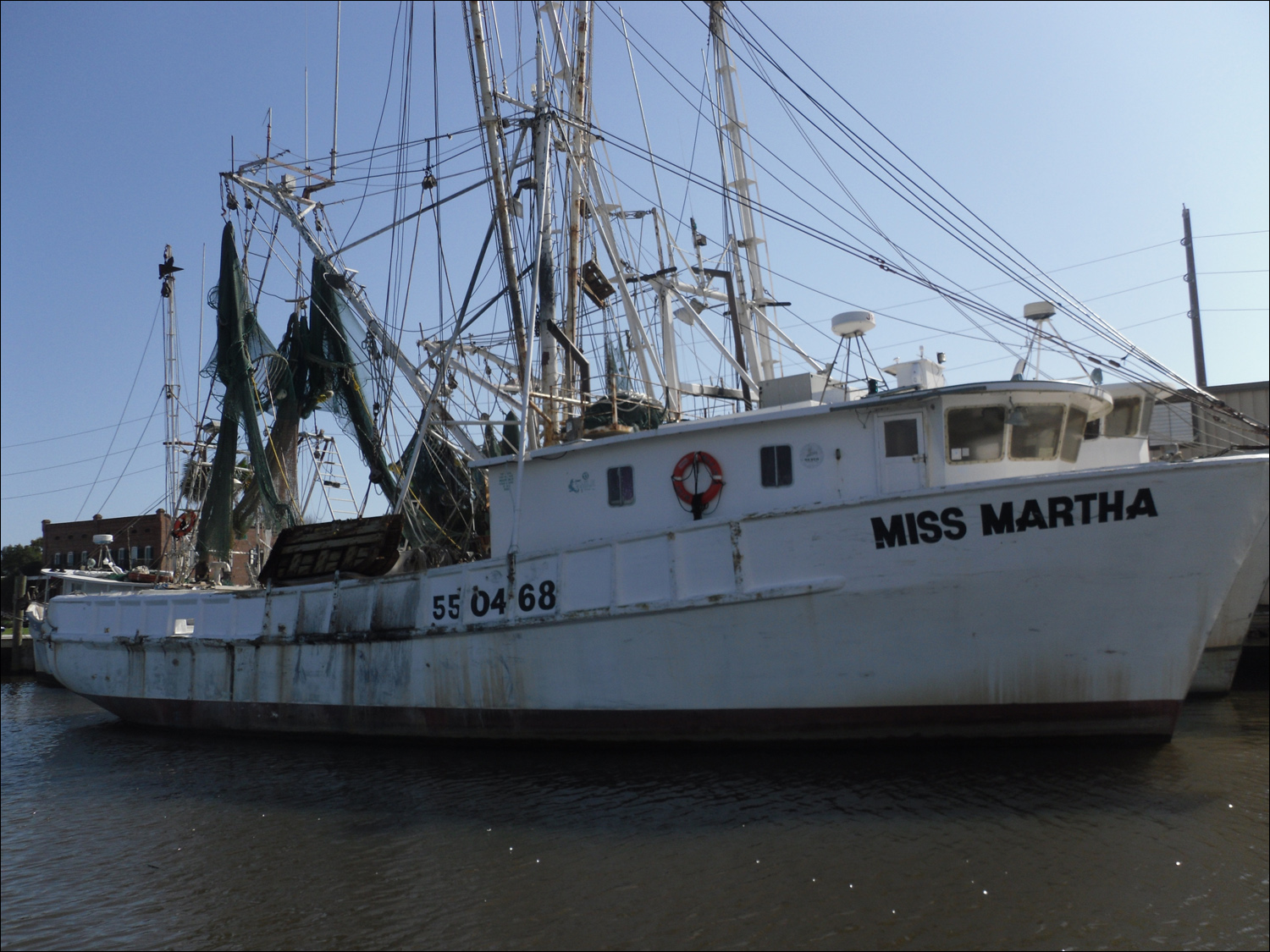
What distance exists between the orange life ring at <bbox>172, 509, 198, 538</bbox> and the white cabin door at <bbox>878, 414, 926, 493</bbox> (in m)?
18.3

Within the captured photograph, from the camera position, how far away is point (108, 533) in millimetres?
44156

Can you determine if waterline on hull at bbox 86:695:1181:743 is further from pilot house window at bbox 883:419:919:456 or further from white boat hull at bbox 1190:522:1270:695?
white boat hull at bbox 1190:522:1270:695

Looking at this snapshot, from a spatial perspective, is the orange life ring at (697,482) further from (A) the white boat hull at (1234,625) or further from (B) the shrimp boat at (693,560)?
(A) the white boat hull at (1234,625)

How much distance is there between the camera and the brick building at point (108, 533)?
45.2 meters

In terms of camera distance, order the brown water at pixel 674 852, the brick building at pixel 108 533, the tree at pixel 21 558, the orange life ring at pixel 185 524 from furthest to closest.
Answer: the tree at pixel 21 558 < the brick building at pixel 108 533 < the orange life ring at pixel 185 524 < the brown water at pixel 674 852

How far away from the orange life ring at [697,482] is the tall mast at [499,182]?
485 centimetres

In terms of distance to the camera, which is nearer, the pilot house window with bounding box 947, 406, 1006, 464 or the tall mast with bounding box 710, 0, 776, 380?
the pilot house window with bounding box 947, 406, 1006, 464

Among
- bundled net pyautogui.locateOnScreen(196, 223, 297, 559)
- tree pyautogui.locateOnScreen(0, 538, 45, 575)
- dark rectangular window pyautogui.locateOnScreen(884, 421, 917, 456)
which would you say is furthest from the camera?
tree pyautogui.locateOnScreen(0, 538, 45, 575)

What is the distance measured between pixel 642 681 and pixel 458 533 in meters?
7.92

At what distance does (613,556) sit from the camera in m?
12.4

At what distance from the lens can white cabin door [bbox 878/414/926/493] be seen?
11477 millimetres

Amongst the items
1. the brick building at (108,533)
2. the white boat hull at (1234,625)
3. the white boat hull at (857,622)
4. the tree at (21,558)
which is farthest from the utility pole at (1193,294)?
the tree at (21,558)

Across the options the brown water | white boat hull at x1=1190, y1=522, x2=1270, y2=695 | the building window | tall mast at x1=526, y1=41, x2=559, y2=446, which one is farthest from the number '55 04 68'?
white boat hull at x1=1190, y1=522, x2=1270, y2=695

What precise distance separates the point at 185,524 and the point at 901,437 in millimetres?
19119
